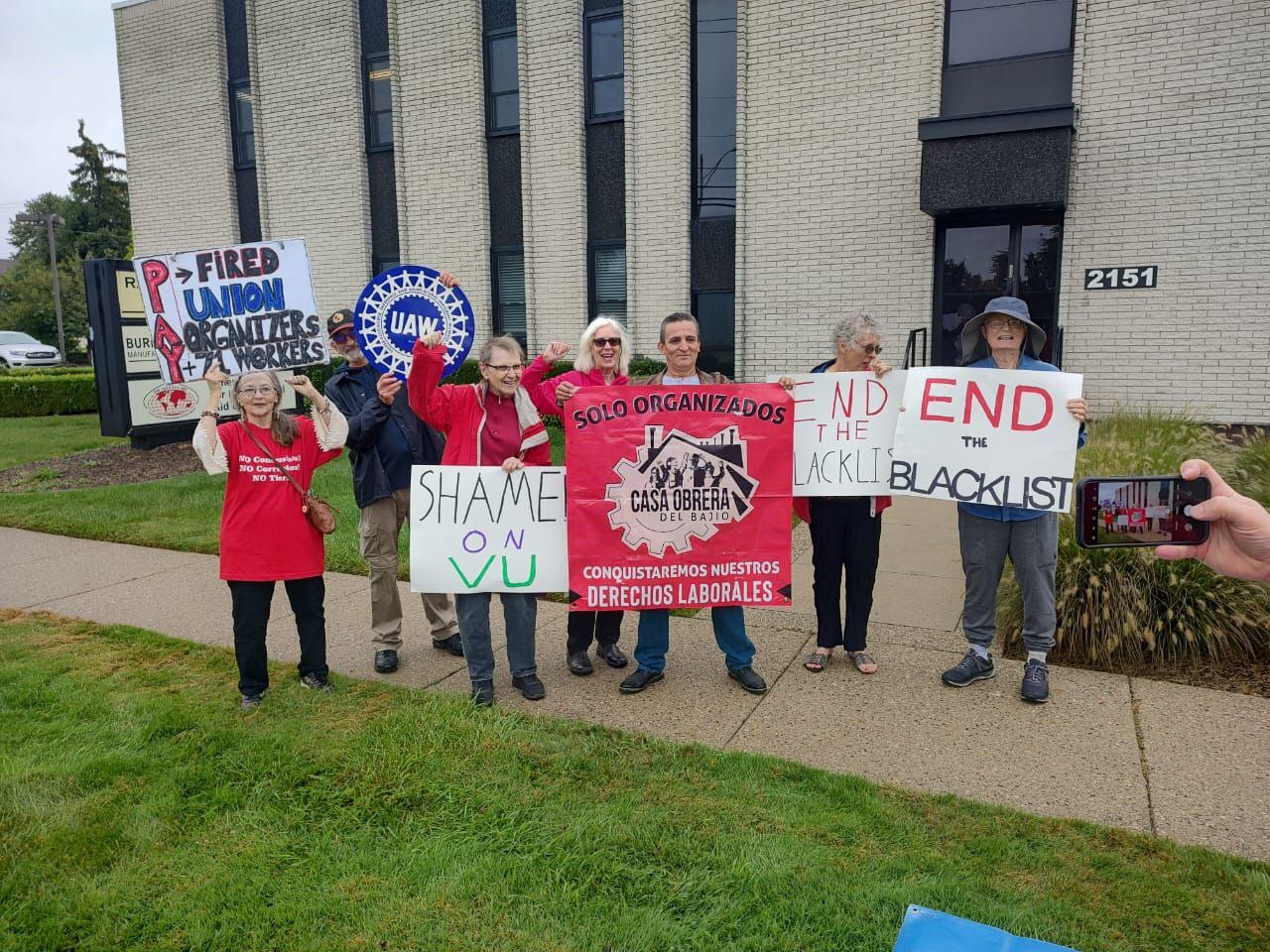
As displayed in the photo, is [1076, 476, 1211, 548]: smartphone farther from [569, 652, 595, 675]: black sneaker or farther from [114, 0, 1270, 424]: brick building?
[114, 0, 1270, 424]: brick building

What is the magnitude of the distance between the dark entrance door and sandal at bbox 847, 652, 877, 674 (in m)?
7.06

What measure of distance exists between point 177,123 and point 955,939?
19.9m

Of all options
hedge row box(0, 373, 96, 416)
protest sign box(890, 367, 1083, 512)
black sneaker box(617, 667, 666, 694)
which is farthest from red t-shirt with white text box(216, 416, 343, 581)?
hedge row box(0, 373, 96, 416)

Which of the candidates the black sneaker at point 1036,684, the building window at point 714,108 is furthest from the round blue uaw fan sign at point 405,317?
Answer: the building window at point 714,108

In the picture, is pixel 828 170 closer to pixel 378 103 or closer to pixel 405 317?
pixel 378 103

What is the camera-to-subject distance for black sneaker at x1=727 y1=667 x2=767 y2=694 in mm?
4730

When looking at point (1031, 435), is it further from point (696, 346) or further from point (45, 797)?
point (45, 797)

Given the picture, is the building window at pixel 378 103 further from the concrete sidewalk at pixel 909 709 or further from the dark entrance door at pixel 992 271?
the concrete sidewalk at pixel 909 709

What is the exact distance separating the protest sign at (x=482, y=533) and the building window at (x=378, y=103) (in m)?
12.7

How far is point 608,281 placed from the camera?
1417 centimetres

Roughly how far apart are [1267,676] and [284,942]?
16.1ft

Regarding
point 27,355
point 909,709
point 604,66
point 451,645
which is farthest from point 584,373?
point 27,355

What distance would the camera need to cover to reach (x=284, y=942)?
9.20 ft

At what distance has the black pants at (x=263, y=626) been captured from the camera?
4.50 m
